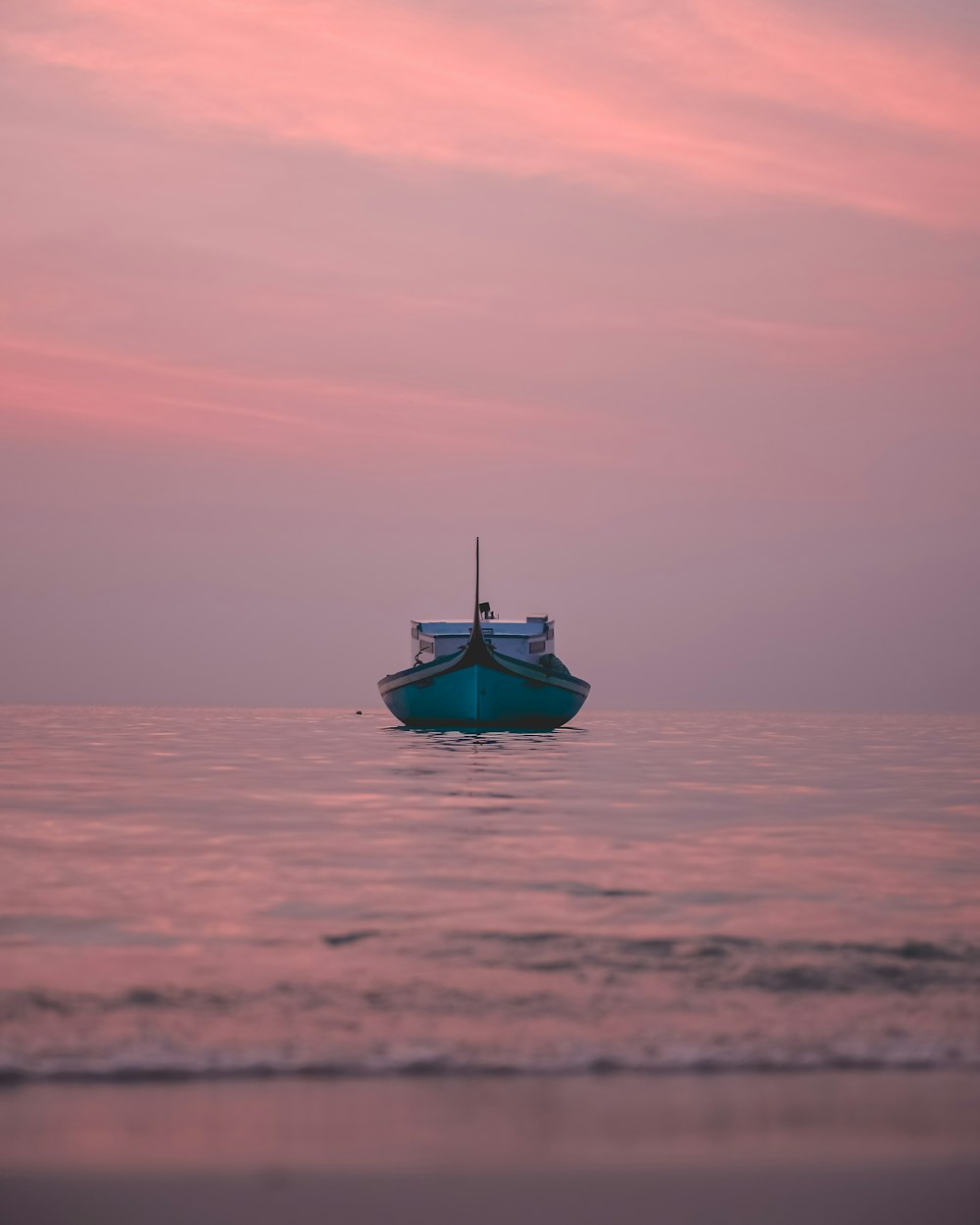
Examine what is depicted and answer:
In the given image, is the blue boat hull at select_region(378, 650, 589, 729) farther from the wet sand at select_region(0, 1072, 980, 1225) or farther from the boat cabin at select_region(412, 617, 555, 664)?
the wet sand at select_region(0, 1072, 980, 1225)

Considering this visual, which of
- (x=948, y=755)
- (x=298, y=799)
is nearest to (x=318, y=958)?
(x=298, y=799)

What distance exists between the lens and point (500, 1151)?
233 inches

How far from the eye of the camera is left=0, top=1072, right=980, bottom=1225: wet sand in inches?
208

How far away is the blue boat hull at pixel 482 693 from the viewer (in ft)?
219

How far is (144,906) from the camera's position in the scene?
40.9 feet

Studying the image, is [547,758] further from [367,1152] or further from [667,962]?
[367,1152]

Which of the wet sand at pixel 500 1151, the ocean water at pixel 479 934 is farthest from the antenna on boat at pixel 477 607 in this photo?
the wet sand at pixel 500 1151

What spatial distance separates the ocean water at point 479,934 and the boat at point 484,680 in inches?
1595

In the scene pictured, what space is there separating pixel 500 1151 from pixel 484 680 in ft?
200

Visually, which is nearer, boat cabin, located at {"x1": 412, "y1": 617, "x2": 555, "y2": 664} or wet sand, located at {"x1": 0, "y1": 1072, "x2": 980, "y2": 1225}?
wet sand, located at {"x1": 0, "y1": 1072, "x2": 980, "y2": 1225}

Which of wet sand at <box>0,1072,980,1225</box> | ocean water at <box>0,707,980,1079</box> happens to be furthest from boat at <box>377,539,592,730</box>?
wet sand at <box>0,1072,980,1225</box>

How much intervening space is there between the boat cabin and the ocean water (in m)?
48.4

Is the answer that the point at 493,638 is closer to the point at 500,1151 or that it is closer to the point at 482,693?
the point at 482,693

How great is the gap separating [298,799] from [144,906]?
41.8 feet
